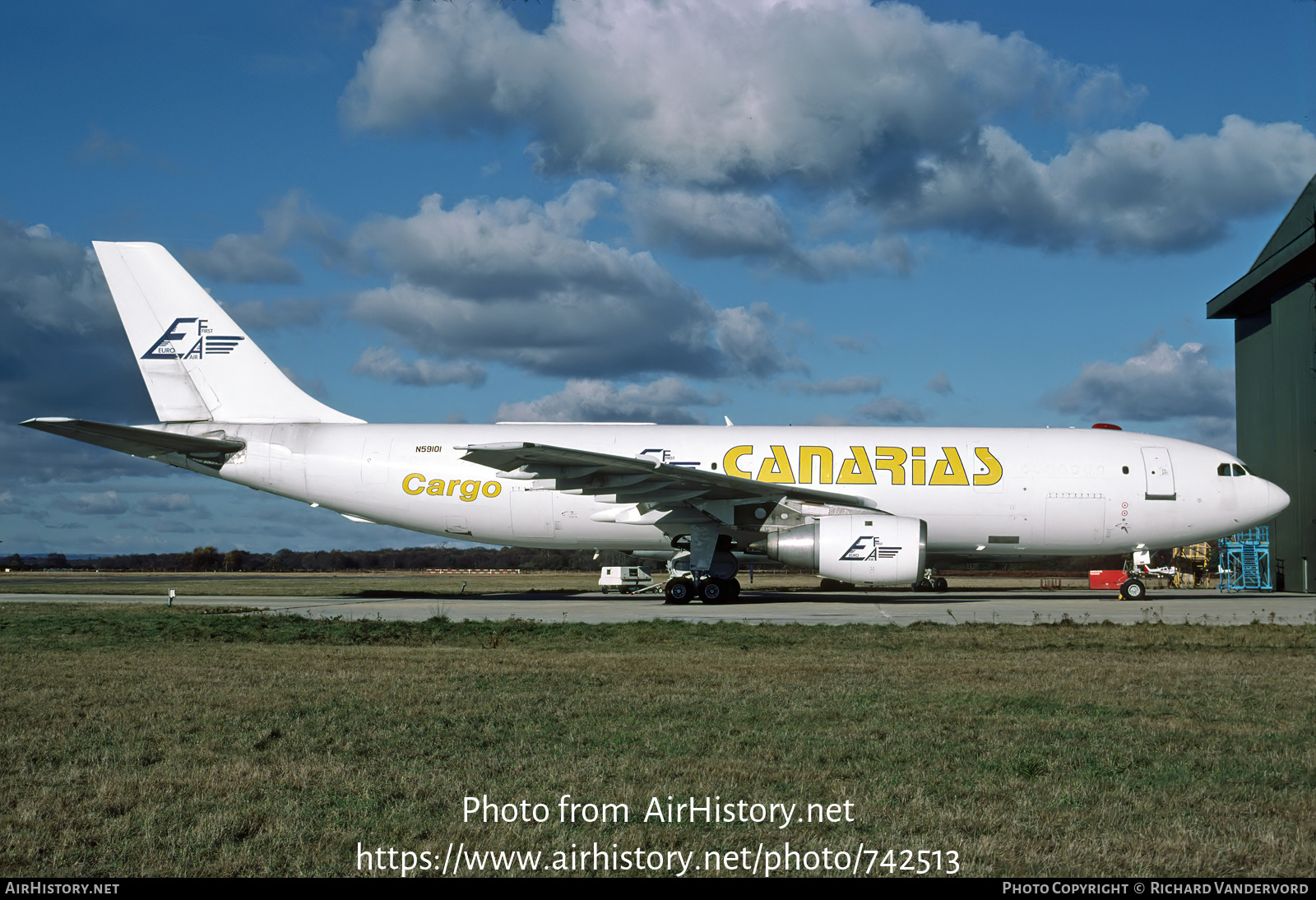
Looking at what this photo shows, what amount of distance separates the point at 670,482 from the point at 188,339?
37.8 feet

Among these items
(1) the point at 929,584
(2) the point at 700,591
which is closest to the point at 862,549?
(2) the point at 700,591

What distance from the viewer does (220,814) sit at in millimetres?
4000

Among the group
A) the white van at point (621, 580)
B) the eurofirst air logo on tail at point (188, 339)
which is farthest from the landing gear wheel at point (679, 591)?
the eurofirst air logo on tail at point (188, 339)

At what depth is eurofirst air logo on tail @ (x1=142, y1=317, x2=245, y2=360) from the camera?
21.1 m

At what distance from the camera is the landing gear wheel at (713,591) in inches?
740

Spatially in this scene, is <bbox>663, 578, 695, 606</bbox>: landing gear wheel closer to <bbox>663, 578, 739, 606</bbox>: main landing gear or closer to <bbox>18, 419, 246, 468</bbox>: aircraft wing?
<bbox>663, 578, 739, 606</bbox>: main landing gear

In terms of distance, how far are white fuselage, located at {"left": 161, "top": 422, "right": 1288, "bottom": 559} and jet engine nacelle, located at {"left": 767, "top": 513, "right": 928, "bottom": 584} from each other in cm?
181

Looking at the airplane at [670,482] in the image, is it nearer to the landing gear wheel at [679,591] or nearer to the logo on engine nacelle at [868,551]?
the landing gear wheel at [679,591]

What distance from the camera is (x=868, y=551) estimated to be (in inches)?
685

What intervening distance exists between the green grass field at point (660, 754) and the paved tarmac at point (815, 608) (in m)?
4.76

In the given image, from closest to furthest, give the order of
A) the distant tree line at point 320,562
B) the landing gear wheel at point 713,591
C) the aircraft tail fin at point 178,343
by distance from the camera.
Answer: the landing gear wheel at point 713,591 → the aircraft tail fin at point 178,343 → the distant tree line at point 320,562

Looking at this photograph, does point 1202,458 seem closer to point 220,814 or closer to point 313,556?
point 220,814

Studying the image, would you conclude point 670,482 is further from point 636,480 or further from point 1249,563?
point 1249,563
